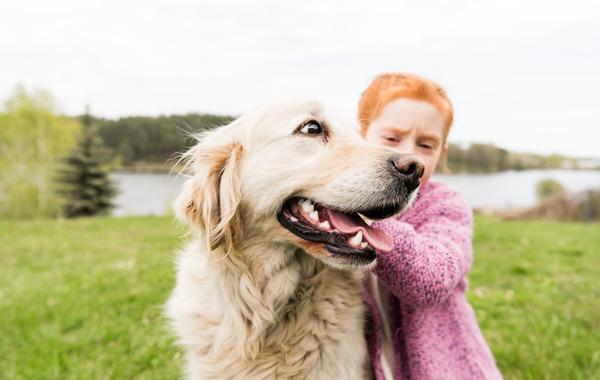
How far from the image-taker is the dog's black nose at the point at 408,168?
6.30ft

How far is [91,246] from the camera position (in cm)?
828

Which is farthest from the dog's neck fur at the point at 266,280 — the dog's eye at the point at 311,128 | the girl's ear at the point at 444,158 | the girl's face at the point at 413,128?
the girl's ear at the point at 444,158

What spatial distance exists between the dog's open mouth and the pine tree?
1153 inches

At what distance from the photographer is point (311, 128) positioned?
227cm

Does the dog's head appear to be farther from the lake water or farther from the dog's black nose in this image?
the lake water

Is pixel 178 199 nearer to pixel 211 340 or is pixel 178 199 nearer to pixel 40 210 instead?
pixel 211 340

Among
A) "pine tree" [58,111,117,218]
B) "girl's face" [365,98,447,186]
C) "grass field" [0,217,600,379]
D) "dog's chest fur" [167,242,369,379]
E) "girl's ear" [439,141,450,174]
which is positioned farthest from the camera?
"pine tree" [58,111,117,218]

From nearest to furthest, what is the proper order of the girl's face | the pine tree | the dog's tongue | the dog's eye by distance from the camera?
the dog's tongue < the dog's eye < the girl's face < the pine tree

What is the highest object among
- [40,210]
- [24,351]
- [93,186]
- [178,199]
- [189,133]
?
[189,133]

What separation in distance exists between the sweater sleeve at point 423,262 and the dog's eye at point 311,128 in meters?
0.59

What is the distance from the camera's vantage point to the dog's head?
6.44 feet

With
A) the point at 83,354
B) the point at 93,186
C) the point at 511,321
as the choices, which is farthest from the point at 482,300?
the point at 93,186

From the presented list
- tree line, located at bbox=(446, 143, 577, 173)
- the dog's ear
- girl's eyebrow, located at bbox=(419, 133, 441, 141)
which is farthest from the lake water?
the dog's ear

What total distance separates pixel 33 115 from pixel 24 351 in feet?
115
